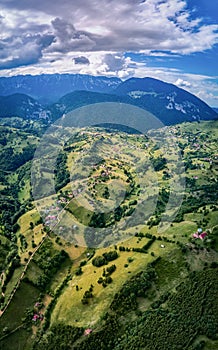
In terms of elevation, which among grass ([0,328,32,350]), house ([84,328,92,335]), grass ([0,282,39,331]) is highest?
house ([84,328,92,335])

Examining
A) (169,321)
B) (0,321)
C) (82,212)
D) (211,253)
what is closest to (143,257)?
(211,253)

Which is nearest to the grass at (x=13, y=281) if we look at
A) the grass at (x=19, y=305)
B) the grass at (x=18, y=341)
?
the grass at (x=19, y=305)

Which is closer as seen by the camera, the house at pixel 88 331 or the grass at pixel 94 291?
the house at pixel 88 331

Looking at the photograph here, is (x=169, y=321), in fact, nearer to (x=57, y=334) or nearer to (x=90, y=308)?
(x=90, y=308)

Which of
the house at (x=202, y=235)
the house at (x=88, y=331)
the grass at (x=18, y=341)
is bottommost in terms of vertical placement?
the grass at (x=18, y=341)

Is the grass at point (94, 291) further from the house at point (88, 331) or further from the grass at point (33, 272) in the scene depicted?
the grass at point (33, 272)

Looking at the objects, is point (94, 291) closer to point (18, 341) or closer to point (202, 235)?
point (18, 341)

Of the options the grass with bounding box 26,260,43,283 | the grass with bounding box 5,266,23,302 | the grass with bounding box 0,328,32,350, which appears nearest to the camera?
the grass with bounding box 0,328,32,350

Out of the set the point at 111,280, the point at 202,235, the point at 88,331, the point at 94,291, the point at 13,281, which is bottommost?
the point at 13,281

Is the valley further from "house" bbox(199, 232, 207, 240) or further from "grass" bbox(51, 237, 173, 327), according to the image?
"house" bbox(199, 232, 207, 240)

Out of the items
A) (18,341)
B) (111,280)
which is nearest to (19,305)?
(18,341)

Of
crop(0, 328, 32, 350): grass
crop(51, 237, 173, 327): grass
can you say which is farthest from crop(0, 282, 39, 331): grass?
crop(51, 237, 173, 327): grass

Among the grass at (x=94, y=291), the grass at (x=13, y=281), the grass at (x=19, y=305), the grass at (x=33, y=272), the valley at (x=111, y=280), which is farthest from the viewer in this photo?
the grass at (x=33, y=272)
